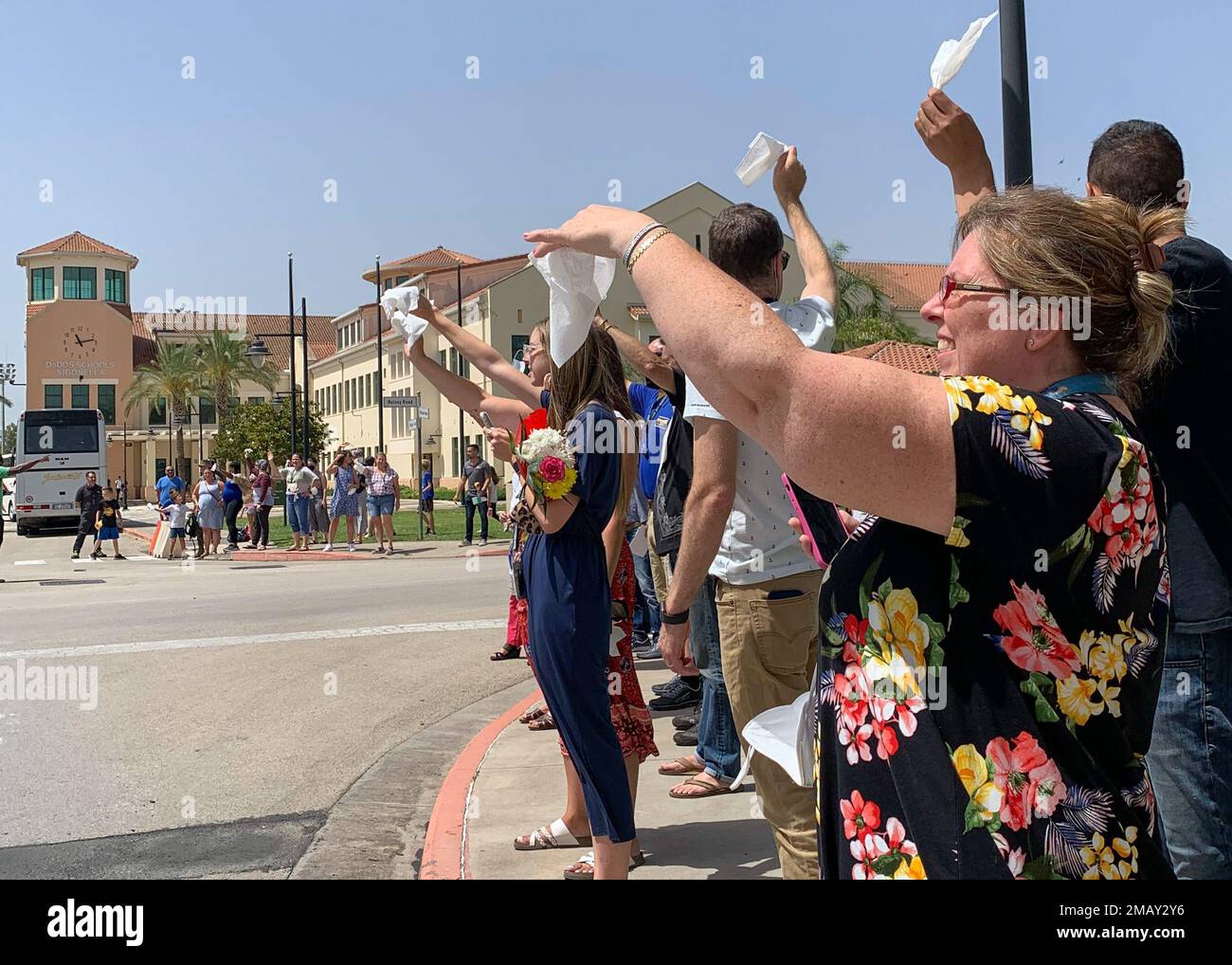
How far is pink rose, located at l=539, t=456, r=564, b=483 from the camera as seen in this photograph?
3.80 m

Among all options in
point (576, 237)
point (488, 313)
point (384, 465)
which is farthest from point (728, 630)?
point (488, 313)

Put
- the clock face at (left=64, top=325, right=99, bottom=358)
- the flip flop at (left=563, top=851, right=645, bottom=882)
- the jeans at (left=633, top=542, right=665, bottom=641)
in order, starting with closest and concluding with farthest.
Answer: the flip flop at (left=563, top=851, right=645, bottom=882) < the jeans at (left=633, top=542, right=665, bottom=641) < the clock face at (left=64, top=325, right=99, bottom=358)

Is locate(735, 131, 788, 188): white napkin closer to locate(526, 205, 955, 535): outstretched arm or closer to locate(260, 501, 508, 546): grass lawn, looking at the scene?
locate(526, 205, 955, 535): outstretched arm

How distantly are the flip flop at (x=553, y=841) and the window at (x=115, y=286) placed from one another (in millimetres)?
88505

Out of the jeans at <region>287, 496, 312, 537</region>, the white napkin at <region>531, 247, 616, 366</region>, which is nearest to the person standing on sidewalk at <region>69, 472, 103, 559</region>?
the jeans at <region>287, 496, 312, 537</region>

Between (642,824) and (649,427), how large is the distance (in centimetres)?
241

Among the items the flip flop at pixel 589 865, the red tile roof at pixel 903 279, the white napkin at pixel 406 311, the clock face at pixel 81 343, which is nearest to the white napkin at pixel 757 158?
the white napkin at pixel 406 311

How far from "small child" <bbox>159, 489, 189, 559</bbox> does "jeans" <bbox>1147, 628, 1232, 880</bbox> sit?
900 inches

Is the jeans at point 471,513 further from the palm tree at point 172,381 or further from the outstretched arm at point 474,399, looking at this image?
the palm tree at point 172,381

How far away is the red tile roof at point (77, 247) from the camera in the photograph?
82.1 m

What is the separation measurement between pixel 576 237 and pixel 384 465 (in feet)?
70.2

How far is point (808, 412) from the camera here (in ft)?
5.03

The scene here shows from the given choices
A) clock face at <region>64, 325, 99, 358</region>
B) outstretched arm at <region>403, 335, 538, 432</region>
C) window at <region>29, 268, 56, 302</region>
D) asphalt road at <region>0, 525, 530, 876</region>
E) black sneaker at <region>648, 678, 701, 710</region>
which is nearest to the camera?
outstretched arm at <region>403, 335, 538, 432</region>
